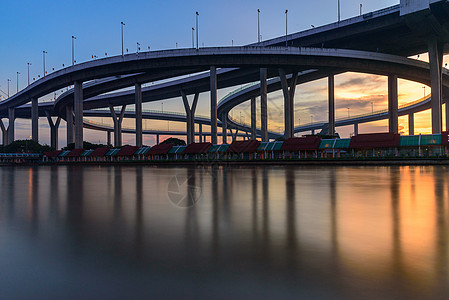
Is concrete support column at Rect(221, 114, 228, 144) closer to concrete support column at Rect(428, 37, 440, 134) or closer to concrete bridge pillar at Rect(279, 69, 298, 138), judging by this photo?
concrete bridge pillar at Rect(279, 69, 298, 138)

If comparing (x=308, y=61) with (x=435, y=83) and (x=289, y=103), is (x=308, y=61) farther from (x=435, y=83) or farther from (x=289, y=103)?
(x=435, y=83)

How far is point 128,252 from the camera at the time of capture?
461 cm

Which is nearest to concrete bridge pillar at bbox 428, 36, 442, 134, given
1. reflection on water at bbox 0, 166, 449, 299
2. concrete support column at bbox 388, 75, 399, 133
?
concrete support column at bbox 388, 75, 399, 133

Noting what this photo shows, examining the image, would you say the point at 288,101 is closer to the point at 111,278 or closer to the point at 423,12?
the point at 423,12

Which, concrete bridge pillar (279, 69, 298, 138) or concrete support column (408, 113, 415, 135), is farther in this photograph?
concrete support column (408, 113, 415, 135)

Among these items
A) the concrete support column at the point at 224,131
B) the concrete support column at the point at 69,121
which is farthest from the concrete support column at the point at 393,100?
the concrete support column at the point at 69,121

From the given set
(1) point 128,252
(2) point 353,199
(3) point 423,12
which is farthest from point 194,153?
(1) point 128,252

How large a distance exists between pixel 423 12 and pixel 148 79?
53349mm

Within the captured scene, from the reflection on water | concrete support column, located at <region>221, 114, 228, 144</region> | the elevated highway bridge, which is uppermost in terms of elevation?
the elevated highway bridge

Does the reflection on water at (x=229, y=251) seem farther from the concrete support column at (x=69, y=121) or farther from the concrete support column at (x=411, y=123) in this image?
the concrete support column at (x=411, y=123)

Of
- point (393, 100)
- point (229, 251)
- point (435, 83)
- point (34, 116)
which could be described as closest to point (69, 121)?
point (34, 116)

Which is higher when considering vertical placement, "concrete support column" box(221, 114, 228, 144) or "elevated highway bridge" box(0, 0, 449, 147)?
"elevated highway bridge" box(0, 0, 449, 147)

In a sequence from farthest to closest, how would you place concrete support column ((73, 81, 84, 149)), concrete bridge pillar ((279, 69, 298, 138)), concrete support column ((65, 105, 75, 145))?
concrete support column ((65, 105, 75, 145)) → concrete support column ((73, 81, 84, 149)) → concrete bridge pillar ((279, 69, 298, 138))

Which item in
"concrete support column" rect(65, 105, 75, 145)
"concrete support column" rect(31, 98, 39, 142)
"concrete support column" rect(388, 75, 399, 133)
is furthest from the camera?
"concrete support column" rect(65, 105, 75, 145)
